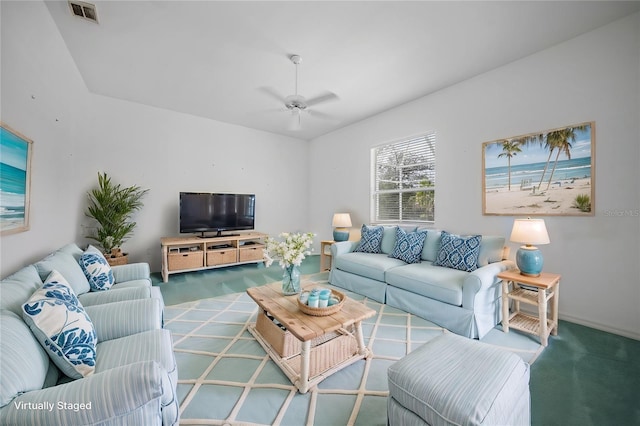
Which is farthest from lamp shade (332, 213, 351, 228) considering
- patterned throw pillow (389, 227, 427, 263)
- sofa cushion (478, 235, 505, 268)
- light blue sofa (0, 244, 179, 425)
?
light blue sofa (0, 244, 179, 425)

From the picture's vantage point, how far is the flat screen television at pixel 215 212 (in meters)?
4.12

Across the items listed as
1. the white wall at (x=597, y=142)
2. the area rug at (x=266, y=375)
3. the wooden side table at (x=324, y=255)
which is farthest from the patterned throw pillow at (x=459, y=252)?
the wooden side table at (x=324, y=255)

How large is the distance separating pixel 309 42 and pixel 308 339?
263 centimetres

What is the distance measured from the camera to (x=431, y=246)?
3.08 metres

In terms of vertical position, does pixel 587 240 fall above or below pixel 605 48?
below

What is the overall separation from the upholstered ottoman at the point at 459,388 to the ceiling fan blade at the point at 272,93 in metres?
3.45

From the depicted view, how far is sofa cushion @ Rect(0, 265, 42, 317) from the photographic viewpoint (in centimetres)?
115

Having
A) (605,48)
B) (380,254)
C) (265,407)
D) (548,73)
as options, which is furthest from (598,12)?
(265,407)

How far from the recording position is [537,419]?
1376 mm

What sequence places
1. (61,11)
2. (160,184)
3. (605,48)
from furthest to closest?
(160,184) → (605,48) → (61,11)

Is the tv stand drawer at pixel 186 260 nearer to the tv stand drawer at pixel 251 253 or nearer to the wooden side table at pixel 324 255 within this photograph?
the tv stand drawer at pixel 251 253

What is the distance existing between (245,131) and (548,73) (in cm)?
462

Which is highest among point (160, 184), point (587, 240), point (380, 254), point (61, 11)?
point (61, 11)

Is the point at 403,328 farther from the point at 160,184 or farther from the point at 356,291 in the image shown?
the point at 160,184
